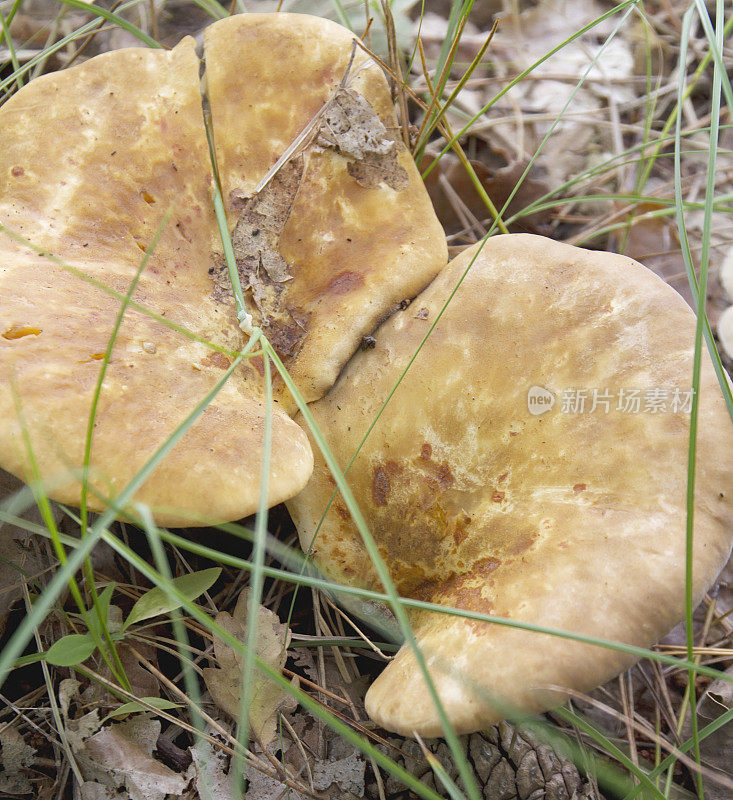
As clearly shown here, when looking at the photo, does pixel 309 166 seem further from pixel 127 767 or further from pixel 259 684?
pixel 127 767

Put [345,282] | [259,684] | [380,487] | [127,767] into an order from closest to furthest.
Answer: [127,767] → [259,684] → [380,487] → [345,282]

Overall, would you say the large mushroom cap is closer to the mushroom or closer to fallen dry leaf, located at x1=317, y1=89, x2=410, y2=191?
the mushroom

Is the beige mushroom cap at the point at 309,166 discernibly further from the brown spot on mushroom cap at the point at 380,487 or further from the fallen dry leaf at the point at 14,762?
the fallen dry leaf at the point at 14,762

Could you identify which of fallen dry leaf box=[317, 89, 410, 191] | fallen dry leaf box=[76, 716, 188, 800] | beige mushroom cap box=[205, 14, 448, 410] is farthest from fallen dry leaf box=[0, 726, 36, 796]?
fallen dry leaf box=[317, 89, 410, 191]

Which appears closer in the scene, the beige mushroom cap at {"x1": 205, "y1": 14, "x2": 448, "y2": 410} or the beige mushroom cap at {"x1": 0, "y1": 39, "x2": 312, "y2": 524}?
the beige mushroom cap at {"x1": 0, "y1": 39, "x2": 312, "y2": 524}

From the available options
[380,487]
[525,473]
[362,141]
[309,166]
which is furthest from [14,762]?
[362,141]

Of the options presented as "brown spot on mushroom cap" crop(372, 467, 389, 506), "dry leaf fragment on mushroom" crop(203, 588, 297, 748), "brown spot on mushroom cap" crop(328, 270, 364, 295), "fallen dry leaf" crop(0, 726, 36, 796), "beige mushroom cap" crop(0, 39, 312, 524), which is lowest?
"dry leaf fragment on mushroom" crop(203, 588, 297, 748)

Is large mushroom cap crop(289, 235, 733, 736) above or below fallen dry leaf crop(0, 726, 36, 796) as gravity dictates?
above

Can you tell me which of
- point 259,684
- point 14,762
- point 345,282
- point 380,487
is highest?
point 345,282

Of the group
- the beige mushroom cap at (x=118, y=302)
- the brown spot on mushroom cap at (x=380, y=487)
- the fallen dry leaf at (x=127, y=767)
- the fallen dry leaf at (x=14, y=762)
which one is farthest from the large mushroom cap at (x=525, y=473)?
the fallen dry leaf at (x=14, y=762)
